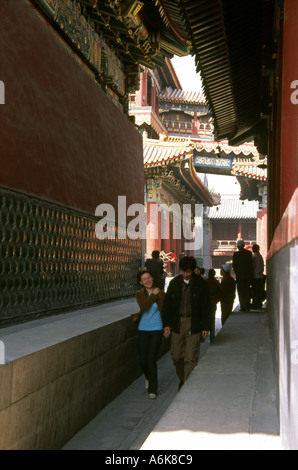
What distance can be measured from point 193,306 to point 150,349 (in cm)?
104

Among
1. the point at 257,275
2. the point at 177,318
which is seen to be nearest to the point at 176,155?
the point at 257,275

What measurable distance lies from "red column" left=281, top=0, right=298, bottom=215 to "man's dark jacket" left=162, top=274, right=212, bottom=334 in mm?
2498

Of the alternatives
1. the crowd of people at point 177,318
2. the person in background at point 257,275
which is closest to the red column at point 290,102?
the crowd of people at point 177,318

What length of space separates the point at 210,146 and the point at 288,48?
22.3 m

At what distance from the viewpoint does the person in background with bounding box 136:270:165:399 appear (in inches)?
293

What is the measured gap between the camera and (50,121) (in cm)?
790

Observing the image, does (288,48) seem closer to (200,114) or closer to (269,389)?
(269,389)

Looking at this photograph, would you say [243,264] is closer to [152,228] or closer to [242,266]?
[242,266]

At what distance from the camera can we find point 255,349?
25.5 ft

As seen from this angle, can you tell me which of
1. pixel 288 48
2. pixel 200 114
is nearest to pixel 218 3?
pixel 288 48

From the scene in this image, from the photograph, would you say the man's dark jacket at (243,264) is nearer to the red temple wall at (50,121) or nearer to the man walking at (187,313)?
the red temple wall at (50,121)

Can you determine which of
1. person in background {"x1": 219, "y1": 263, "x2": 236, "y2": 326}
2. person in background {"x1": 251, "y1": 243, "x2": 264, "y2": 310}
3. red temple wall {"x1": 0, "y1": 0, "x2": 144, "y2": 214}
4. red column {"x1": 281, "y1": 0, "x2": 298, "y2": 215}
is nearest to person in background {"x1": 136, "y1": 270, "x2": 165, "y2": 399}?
red temple wall {"x1": 0, "y1": 0, "x2": 144, "y2": 214}

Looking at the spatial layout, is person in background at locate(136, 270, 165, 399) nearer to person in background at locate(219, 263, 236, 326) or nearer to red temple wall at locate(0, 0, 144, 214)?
red temple wall at locate(0, 0, 144, 214)

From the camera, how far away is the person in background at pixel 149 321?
24.5 ft
